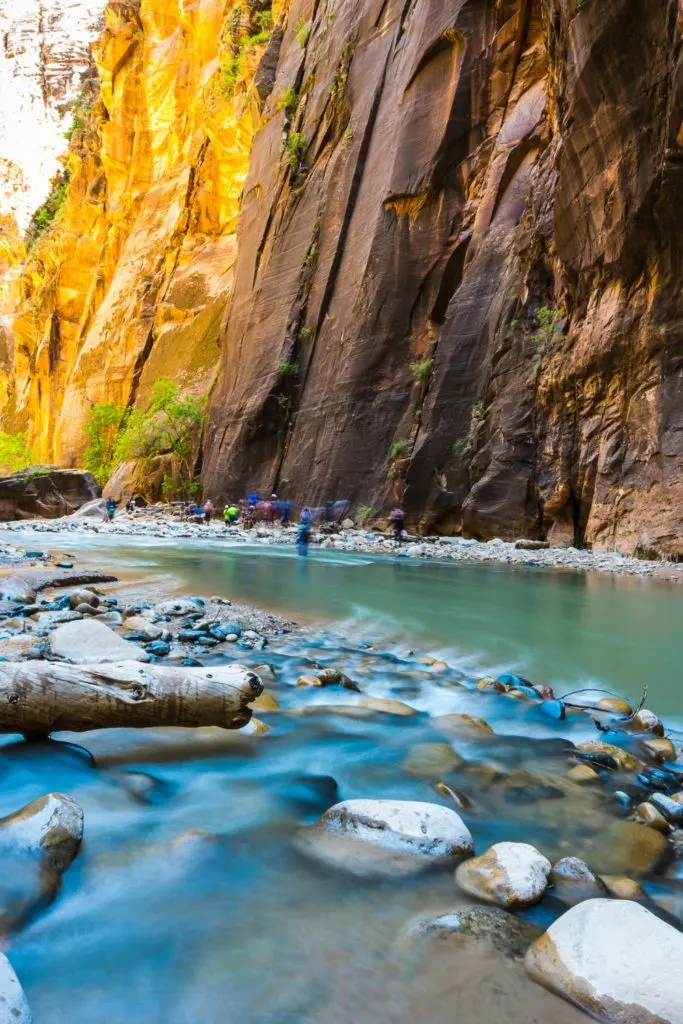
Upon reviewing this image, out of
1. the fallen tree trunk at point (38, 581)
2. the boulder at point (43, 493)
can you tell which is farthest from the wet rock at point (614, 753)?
the boulder at point (43, 493)

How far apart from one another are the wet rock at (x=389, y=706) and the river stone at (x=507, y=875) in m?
1.26

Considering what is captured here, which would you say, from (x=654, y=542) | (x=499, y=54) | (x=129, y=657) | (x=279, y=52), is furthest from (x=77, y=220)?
(x=129, y=657)

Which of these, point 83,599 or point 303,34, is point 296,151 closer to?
point 303,34

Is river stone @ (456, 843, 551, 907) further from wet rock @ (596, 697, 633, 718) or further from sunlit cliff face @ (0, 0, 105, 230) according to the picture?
sunlit cliff face @ (0, 0, 105, 230)

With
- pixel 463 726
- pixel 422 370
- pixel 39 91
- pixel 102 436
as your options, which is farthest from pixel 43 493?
pixel 39 91

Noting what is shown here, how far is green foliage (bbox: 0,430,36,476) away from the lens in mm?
41219

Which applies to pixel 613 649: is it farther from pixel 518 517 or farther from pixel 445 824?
pixel 518 517

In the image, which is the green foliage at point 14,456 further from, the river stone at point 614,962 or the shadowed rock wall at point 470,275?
the river stone at point 614,962

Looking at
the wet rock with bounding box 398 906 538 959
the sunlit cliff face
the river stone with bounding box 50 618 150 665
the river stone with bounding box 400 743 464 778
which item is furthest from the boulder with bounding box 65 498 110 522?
the sunlit cliff face

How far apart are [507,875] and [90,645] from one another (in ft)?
7.71

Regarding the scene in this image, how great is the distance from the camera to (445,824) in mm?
1764

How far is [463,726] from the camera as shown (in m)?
2.77

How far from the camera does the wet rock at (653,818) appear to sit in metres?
1.95

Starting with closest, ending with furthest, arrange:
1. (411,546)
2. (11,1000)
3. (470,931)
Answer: (11,1000), (470,931), (411,546)
